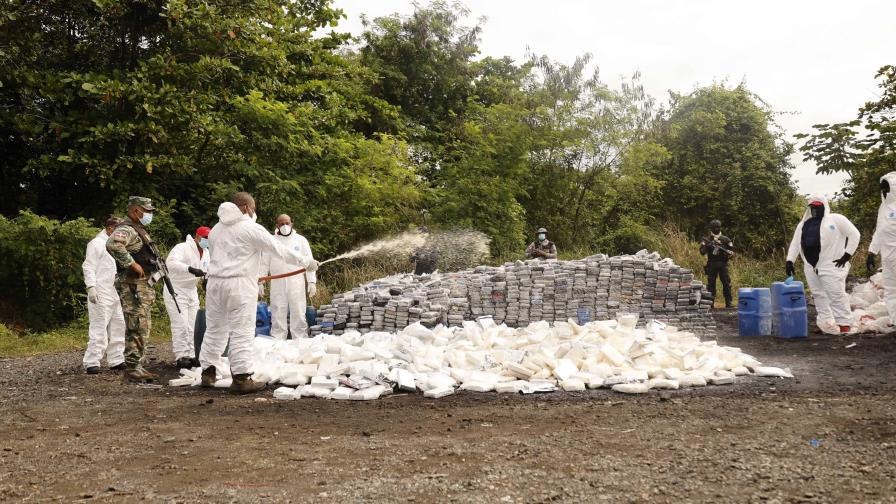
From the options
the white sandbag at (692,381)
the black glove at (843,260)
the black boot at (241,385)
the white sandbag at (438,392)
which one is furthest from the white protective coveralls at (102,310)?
the black glove at (843,260)

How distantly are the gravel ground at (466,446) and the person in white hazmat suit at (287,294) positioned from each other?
286cm

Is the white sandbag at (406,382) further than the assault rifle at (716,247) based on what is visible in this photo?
No

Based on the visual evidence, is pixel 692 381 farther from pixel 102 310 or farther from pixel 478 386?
pixel 102 310

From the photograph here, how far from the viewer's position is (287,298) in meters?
10.3

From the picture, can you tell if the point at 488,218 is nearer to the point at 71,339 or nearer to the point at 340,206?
the point at 340,206

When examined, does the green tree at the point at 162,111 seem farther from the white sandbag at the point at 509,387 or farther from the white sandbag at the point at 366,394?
the white sandbag at the point at 509,387

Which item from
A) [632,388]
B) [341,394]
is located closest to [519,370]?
[632,388]

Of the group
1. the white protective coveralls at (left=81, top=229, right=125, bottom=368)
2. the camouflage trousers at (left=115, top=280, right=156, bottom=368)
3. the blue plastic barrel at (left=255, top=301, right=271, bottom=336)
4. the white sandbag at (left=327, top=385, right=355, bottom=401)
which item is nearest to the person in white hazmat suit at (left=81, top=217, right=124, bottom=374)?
the white protective coveralls at (left=81, top=229, right=125, bottom=368)

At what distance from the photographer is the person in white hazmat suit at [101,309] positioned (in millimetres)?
9047

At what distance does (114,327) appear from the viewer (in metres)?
9.02

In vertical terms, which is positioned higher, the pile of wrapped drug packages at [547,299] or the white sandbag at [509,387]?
the pile of wrapped drug packages at [547,299]

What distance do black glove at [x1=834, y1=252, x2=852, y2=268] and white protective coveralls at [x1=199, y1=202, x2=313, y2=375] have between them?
8.32 meters

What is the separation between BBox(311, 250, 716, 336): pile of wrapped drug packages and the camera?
35.1ft

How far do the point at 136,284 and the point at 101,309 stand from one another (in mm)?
1177
